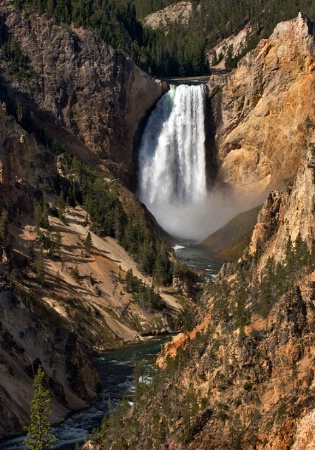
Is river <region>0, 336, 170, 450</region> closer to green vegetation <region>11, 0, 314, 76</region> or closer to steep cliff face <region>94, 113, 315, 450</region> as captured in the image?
steep cliff face <region>94, 113, 315, 450</region>

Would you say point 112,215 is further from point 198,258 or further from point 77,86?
point 77,86

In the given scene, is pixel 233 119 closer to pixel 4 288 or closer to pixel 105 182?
pixel 105 182

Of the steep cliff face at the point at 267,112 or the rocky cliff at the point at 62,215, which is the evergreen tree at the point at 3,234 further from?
the steep cliff face at the point at 267,112

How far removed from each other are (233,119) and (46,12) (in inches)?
1405

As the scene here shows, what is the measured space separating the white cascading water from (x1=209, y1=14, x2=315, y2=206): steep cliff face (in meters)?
3.73

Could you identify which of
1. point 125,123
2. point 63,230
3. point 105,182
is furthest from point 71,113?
point 63,230

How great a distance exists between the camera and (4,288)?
76.4m

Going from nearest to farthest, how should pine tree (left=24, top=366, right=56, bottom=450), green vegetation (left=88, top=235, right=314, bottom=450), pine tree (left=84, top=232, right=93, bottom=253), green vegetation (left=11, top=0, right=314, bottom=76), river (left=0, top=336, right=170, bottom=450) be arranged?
green vegetation (left=88, top=235, right=314, bottom=450) < pine tree (left=24, top=366, right=56, bottom=450) < river (left=0, top=336, right=170, bottom=450) < pine tree (left=84, top=232, right=93, bottom=253) < green vegetation (left=11, top=0, right=314, bottom=76)

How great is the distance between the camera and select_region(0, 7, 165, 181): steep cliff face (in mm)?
148125

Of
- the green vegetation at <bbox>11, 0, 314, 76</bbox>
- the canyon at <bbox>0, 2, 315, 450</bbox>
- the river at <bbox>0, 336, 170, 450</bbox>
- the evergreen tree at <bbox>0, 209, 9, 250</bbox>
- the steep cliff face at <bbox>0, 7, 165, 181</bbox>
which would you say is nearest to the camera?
the canyon at <bbox>0, 2, 315, 450</bbox>

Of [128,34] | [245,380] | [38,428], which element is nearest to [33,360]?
[38,428]

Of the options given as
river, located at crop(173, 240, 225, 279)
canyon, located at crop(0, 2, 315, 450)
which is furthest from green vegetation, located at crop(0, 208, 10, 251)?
river, located at crop(173, 240, 225, 279)

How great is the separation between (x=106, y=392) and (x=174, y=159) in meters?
90.4

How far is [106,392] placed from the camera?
72.8 metres
